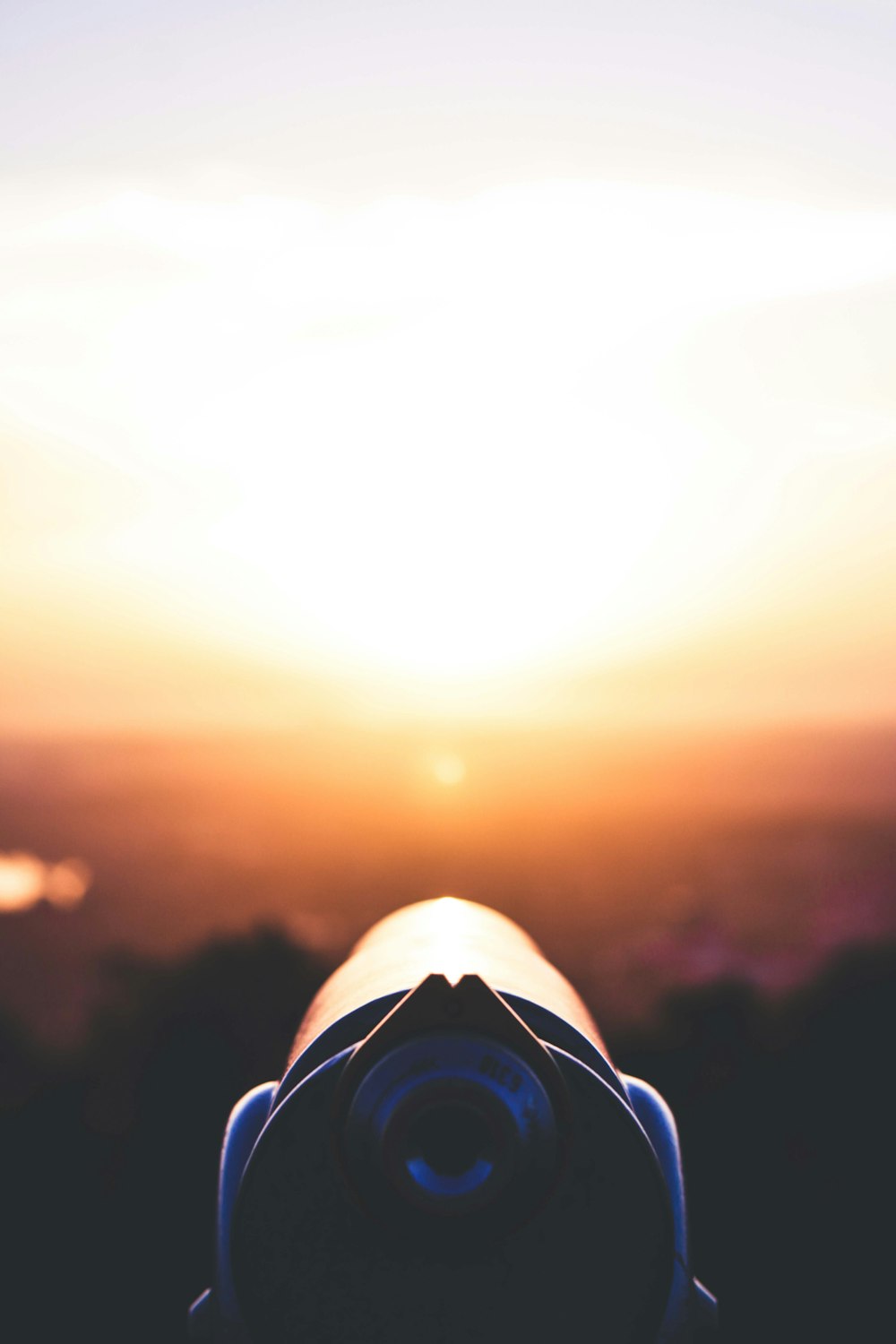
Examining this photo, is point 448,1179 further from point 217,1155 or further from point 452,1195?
point 217,1155

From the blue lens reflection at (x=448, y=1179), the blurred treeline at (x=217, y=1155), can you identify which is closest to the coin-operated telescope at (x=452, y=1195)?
the blue lens reflection at (x=448, y=1179)

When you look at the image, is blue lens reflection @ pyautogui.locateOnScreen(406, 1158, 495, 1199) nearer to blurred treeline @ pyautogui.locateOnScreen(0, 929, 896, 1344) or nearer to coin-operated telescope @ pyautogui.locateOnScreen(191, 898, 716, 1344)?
coin-operated telescope @ pyautogui.locateOnScreen(191, 898, 716, 1344)

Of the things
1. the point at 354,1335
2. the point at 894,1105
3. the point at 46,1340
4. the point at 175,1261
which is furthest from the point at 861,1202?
the point at 354,1335

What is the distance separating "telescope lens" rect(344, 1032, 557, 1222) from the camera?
2.53 metres

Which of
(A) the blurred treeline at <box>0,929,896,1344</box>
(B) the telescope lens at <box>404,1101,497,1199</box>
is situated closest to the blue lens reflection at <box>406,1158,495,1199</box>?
(B) the telescope lens at <box>404,1101,497,1199</box>

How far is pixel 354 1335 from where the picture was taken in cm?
287

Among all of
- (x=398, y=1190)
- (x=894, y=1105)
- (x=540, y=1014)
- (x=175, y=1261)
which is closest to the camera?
(x=398, y=1190)

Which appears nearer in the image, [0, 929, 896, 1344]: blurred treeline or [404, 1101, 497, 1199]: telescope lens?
[404, 1101, 497, 1199]: telescope lens

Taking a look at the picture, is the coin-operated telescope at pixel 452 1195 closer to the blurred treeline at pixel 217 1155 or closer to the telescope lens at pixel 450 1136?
the telescope lens at pixel 450 1136

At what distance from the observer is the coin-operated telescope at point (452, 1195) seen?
2.54 m

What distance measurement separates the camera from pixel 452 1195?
253 centimetres

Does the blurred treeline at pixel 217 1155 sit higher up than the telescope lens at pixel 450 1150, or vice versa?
the telescope lens at pixel 450 1150

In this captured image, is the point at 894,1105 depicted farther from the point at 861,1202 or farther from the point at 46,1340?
the point at 46,1340

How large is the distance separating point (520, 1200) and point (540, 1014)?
2.99 feet
